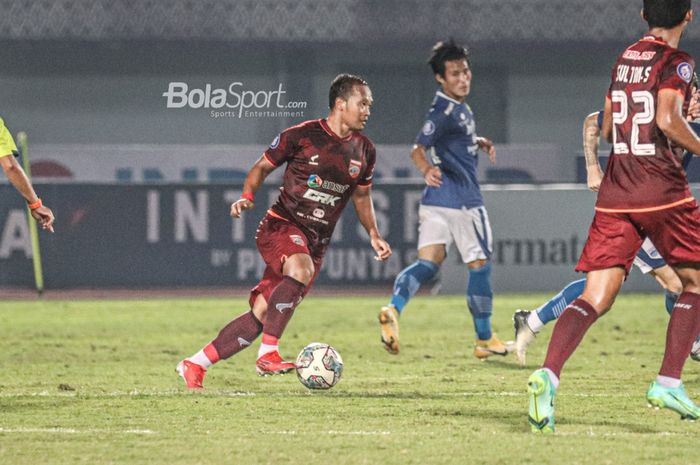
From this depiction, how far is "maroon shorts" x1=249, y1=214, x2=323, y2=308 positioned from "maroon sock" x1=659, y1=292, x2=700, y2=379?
7.37 feet

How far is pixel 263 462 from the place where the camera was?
5.11 meters

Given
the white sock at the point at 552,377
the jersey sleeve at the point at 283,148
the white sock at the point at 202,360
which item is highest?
the jersey sleeve at the point at 283,148

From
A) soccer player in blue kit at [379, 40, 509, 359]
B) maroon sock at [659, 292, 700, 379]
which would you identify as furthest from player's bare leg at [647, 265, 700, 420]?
soccer player in blue kit at [379, 40, 509, 359]

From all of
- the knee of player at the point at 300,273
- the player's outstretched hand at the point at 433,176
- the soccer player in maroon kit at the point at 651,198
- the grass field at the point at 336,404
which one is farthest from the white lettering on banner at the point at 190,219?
the soccer player in maroon kit at the point at 651,198

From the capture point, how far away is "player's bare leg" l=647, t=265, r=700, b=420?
590 cm

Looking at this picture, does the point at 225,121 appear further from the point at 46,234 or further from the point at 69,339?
the point at 69,339

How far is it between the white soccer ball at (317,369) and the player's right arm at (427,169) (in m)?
2.25

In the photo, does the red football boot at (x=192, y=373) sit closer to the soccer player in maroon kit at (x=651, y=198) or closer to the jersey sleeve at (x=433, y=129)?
the soccer player in maroon kit at (x=651, y=198)

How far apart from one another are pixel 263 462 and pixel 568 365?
420cm

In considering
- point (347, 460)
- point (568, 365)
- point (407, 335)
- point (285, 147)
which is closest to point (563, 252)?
point (407, 335)

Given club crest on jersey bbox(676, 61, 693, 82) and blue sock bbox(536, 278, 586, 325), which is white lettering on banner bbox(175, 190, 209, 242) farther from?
club crest on jersey bbox(676, 61, 693, 82)

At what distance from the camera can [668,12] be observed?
587cm

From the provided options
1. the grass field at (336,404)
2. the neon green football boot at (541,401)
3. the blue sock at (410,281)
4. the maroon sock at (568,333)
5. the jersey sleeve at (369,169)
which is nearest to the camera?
the grass field at (336,404)

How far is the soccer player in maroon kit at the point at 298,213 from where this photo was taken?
7.35m
